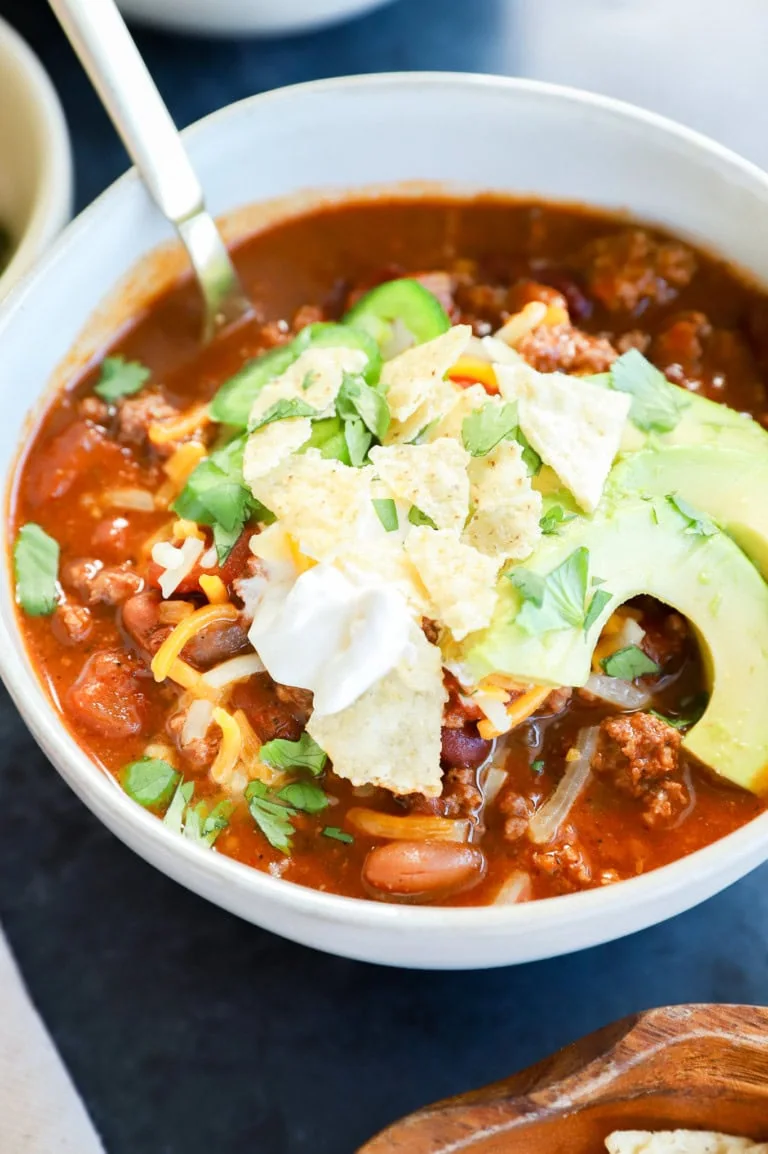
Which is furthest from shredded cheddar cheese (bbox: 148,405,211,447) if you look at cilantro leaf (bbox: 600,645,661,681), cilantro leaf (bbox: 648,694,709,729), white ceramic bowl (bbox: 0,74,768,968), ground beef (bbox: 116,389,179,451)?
cilantro leaf (bbox: 648,694,709,729)

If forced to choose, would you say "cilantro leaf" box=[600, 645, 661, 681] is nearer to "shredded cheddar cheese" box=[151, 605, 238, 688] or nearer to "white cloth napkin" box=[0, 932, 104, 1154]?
"shredded cheddar cheese" box=[151, 605, 238, 688]

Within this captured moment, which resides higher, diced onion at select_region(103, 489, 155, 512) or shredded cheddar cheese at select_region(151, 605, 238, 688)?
diced onion at select_region(103, 489, 155, 512)

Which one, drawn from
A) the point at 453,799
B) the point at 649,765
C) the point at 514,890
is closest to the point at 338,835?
the point at 453,799

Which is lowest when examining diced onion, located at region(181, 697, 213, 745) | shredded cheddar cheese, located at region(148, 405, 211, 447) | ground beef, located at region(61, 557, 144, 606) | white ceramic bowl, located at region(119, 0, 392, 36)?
diced onion, located at region(181, 697, 213, 745)

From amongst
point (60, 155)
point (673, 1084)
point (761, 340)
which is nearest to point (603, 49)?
point (761, 340)

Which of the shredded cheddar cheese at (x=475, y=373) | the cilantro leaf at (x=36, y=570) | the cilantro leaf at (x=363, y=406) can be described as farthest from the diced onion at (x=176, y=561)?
the shredded cheddar cheese at (x=475, y=373)

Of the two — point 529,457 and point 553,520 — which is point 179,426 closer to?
point 529,457
